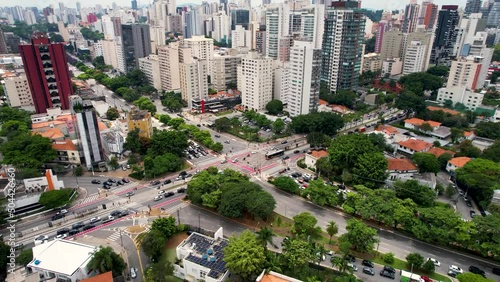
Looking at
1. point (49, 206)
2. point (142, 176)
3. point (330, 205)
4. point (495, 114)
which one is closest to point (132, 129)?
point (142, 176)

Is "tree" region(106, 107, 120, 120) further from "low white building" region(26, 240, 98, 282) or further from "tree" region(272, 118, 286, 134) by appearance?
"low white building" region(26, 240, 98, 282)

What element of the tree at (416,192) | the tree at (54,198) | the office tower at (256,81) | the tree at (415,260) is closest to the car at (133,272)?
the tree at (54,198)

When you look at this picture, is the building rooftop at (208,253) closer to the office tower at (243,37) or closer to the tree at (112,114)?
the tree at (112,114)

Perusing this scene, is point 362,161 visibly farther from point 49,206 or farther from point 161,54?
point 161,54

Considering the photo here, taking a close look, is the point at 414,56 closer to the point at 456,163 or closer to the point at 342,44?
the point at 342,44

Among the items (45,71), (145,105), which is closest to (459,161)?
(145,105)
